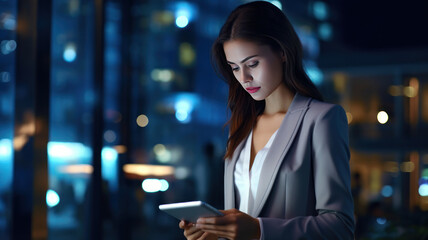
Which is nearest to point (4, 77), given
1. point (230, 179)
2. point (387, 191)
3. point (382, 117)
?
point (230, 179)

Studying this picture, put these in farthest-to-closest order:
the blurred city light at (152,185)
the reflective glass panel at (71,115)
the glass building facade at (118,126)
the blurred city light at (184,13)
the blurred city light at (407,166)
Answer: the blurred city light at (184,13) → the blurred city light at (407,166) → the blurred city light at (152,185) → the reflective glass panel at (71,115) → the glass building facade at (118,126)

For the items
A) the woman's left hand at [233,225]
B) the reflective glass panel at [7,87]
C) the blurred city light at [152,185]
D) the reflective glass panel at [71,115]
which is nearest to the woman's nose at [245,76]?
the woman's left hand at [233,225]

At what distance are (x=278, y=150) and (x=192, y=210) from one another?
0.33m

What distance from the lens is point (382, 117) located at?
12.5m

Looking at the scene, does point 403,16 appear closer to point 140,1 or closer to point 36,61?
point 140,1

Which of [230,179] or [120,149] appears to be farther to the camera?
[120,149]

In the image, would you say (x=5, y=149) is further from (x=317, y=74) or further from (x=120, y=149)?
(x=317, y=74)

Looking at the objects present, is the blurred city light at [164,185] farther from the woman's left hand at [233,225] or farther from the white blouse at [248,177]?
the woman's left hand at [233,225]

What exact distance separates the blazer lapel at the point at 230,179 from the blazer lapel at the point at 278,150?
0.43ft

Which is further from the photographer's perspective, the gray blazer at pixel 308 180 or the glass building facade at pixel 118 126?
the glass building facade at pixel 118 126

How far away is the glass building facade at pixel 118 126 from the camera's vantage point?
3.34 metres

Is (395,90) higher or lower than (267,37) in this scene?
higher

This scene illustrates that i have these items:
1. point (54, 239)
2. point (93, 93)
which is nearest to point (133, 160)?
point (93, 93)

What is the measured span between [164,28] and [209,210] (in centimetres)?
2813
